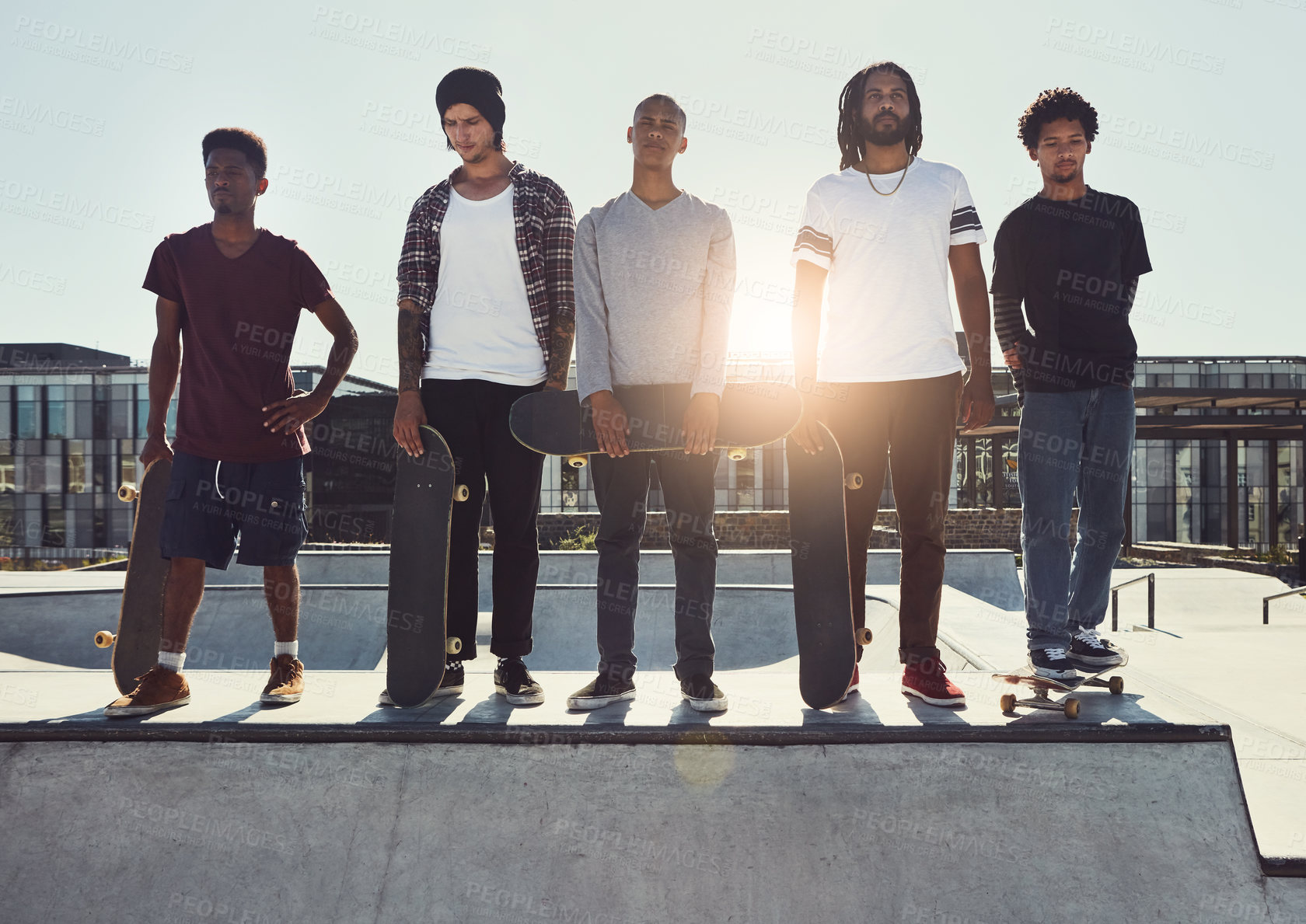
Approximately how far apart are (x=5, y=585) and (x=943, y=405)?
13.5 metres

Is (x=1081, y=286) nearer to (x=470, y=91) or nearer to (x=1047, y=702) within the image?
(x=1047, y=702)

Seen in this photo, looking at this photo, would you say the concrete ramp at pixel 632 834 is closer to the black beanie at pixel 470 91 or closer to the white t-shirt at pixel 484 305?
the white t-shirt at pixel 484 305

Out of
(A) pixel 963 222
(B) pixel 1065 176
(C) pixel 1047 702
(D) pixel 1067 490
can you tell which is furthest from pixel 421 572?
(B) pixel 1065 176

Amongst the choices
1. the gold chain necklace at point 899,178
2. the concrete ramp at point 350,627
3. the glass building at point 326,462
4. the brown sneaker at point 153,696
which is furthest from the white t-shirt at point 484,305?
the glass building at point 326,462

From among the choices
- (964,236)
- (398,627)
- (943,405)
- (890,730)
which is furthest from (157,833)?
(964,236)

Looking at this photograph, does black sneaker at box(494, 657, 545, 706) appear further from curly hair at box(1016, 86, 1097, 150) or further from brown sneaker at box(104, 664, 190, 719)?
curly hair at box(1016, 86, 1097, 150)

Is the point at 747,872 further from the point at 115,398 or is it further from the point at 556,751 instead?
the point at 115,398

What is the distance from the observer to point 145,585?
3.50 metres

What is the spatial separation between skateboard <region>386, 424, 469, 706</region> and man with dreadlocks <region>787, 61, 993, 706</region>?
4.74 feet

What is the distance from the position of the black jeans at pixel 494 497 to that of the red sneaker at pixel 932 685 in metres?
1.59

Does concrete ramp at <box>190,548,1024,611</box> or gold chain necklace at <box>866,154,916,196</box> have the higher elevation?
gold chain necklace at <box>866,154,916,196</box>

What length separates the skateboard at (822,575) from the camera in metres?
3.00

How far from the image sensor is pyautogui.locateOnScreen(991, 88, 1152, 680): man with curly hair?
11.3 ft

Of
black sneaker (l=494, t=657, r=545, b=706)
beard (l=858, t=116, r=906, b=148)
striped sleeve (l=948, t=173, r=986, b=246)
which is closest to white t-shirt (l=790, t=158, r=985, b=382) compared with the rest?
striped sleeve (l=948, t=173, r=986, b=246)
